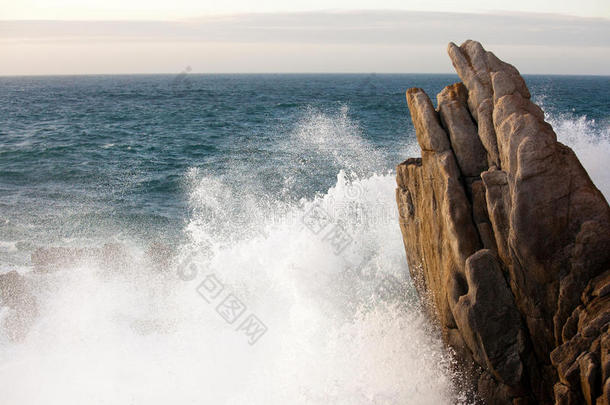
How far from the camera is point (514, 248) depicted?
8.71 meters

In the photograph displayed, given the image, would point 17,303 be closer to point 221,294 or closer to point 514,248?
point 221,294

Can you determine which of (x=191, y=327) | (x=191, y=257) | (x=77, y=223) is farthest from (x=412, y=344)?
(x=77, y=223)

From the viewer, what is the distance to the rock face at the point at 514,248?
26.7ft

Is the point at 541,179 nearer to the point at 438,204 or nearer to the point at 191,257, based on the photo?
the point at 438,204

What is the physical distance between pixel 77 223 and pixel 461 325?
17.8 m

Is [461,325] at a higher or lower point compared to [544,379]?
higher

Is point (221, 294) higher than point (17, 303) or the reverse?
higher

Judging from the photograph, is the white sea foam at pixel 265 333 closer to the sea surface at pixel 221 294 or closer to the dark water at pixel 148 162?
the sea surface at pixel 221 294

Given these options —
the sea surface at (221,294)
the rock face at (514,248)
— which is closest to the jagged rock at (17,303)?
the sea surface at (221,294)

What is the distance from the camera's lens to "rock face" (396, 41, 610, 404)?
26.7ft

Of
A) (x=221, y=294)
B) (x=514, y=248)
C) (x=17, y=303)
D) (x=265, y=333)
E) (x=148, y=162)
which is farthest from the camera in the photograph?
(x=148, y=162)

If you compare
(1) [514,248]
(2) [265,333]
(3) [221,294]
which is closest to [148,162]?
(3) [221,294]

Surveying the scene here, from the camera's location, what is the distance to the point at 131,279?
16938 mm

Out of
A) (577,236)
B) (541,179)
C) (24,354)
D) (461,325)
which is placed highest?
(541,179)
